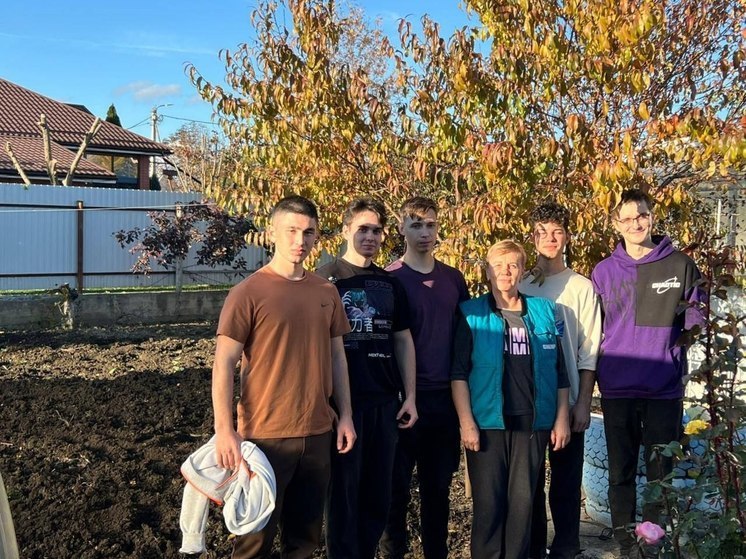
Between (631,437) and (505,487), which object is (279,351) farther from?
(631,437)

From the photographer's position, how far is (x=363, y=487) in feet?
12.1

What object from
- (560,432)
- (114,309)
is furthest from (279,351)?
(114,309)

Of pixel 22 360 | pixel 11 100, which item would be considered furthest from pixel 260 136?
pixel 11 100

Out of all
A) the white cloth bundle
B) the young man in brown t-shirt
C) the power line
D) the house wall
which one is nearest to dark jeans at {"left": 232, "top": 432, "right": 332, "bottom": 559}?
the young man in brown t-shirt

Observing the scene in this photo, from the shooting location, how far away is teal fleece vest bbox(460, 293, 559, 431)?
11.7 ft

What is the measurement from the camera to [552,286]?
157 inches

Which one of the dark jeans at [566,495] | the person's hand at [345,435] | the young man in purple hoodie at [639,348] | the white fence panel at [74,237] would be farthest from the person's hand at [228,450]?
the white fence panel at [74,237]

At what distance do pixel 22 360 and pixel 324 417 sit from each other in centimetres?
686

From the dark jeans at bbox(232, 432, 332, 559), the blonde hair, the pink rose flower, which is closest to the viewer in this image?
the pink rose flower

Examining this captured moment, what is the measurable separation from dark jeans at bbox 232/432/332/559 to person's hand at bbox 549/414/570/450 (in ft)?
3.57

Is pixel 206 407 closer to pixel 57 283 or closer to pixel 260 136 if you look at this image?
pixel 260 136

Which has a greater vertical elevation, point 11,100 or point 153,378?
point 11,100

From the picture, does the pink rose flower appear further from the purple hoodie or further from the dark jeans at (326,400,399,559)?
the dark jeans at (326,400,399,559)

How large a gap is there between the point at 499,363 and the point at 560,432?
46cm
